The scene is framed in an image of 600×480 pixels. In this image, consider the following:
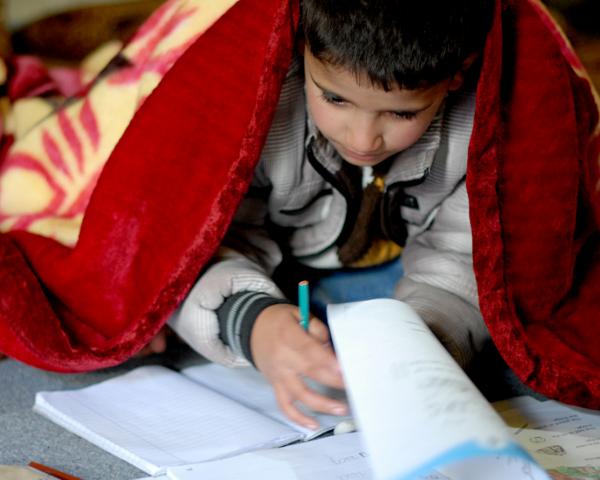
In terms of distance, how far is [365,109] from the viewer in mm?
755

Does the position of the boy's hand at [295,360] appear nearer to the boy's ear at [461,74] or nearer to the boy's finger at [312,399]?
the boy's finger at [312,399]

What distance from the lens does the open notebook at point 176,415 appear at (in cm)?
73

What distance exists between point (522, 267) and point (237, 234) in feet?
1.02

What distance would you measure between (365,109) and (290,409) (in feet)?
0.86

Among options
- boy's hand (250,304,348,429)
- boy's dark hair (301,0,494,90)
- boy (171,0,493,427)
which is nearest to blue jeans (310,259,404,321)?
boy (171,0,493,427)

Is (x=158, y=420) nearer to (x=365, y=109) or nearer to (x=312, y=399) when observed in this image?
(x=312, y=399)

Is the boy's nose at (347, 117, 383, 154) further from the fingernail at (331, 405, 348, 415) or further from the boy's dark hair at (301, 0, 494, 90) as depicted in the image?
the fingernail at (331, 405, 348, 415)

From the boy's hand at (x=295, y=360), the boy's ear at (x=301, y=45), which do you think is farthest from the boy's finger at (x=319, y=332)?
the boy's ear at (x=301, y=45)

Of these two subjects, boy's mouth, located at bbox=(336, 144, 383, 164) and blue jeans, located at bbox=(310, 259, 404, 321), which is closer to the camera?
boy's mouth, located at bbox=(336, 144, 383, 164)

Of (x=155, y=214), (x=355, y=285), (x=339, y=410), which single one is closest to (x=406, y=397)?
(x=339, y=410)

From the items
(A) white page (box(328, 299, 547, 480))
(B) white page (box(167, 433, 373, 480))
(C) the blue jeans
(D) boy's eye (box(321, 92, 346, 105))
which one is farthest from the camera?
(C) the blue jeans

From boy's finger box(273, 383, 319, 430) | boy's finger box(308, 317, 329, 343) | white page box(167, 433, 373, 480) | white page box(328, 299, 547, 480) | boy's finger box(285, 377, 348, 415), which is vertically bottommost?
white page box(167, 433, 373, 480)

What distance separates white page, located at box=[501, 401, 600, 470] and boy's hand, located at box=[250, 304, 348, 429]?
17cm

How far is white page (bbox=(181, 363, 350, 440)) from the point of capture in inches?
30.5
